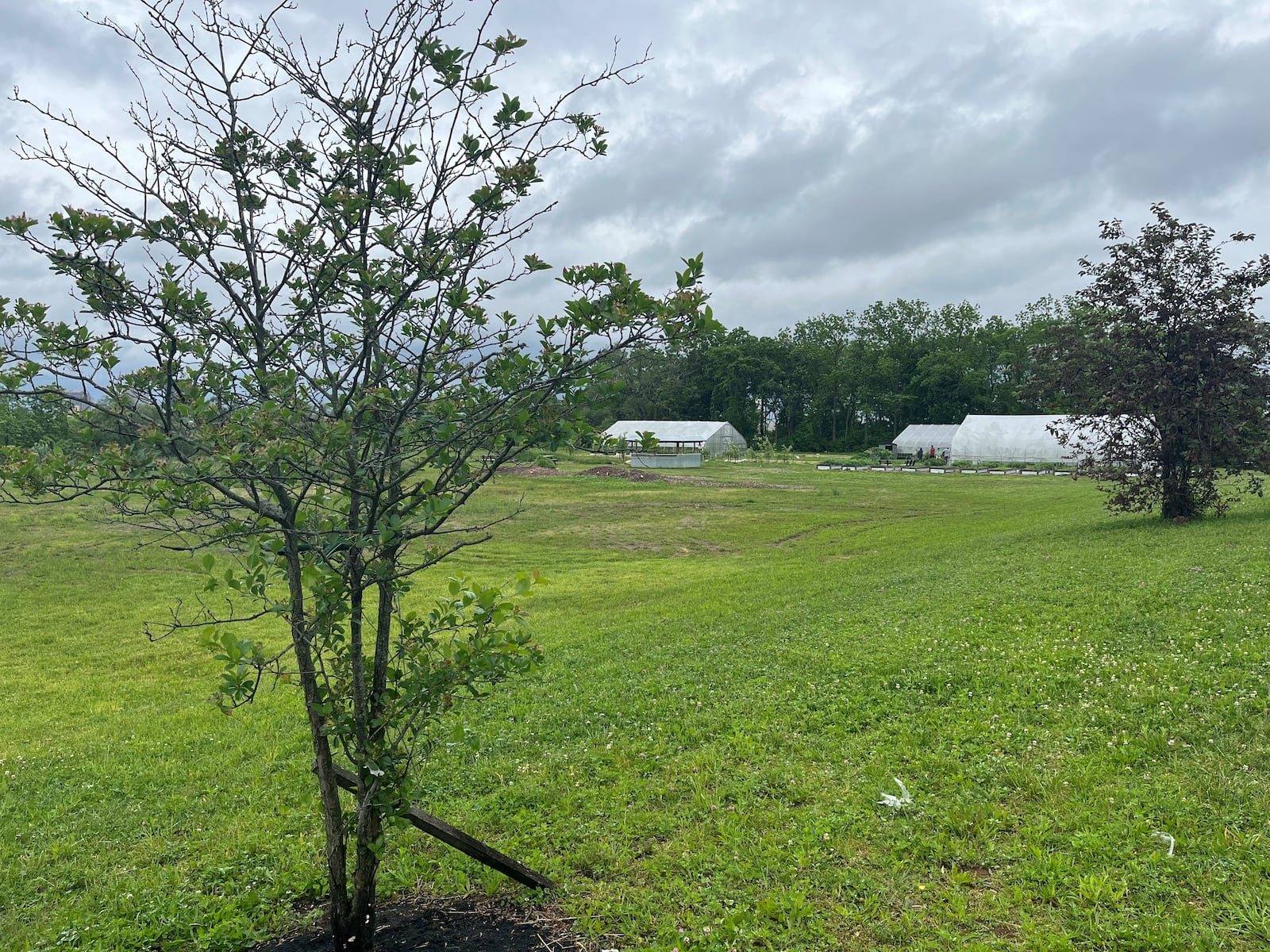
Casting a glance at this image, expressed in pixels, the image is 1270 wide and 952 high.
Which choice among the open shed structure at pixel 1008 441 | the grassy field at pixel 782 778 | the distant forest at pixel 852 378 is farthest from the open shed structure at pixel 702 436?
the grassy field at pixel 782 778

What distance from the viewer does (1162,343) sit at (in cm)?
1495

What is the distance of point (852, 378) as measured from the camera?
265 feet

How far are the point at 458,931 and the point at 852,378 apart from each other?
3216 inches

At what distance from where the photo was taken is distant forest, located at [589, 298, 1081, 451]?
76062 mm

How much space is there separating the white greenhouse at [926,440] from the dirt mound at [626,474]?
25.0 m

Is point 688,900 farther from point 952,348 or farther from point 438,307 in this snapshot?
point 952,348

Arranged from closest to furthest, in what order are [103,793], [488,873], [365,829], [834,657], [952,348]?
[365,829] < [488,873] < [103,793] < [834,657] < [952,348]

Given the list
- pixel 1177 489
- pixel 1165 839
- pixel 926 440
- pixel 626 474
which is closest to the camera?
pixel 1165 839

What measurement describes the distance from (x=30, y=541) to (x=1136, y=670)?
2630 cm

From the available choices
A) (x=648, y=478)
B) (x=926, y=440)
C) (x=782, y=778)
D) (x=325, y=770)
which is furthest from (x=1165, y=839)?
(x=926, y=440)

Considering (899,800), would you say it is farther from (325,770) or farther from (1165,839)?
(325,770)

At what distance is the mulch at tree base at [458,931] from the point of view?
3.69 meters

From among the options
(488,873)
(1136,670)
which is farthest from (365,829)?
(1136,670)

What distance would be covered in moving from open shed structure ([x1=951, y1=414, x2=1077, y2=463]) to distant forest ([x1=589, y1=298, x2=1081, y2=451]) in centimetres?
1793
